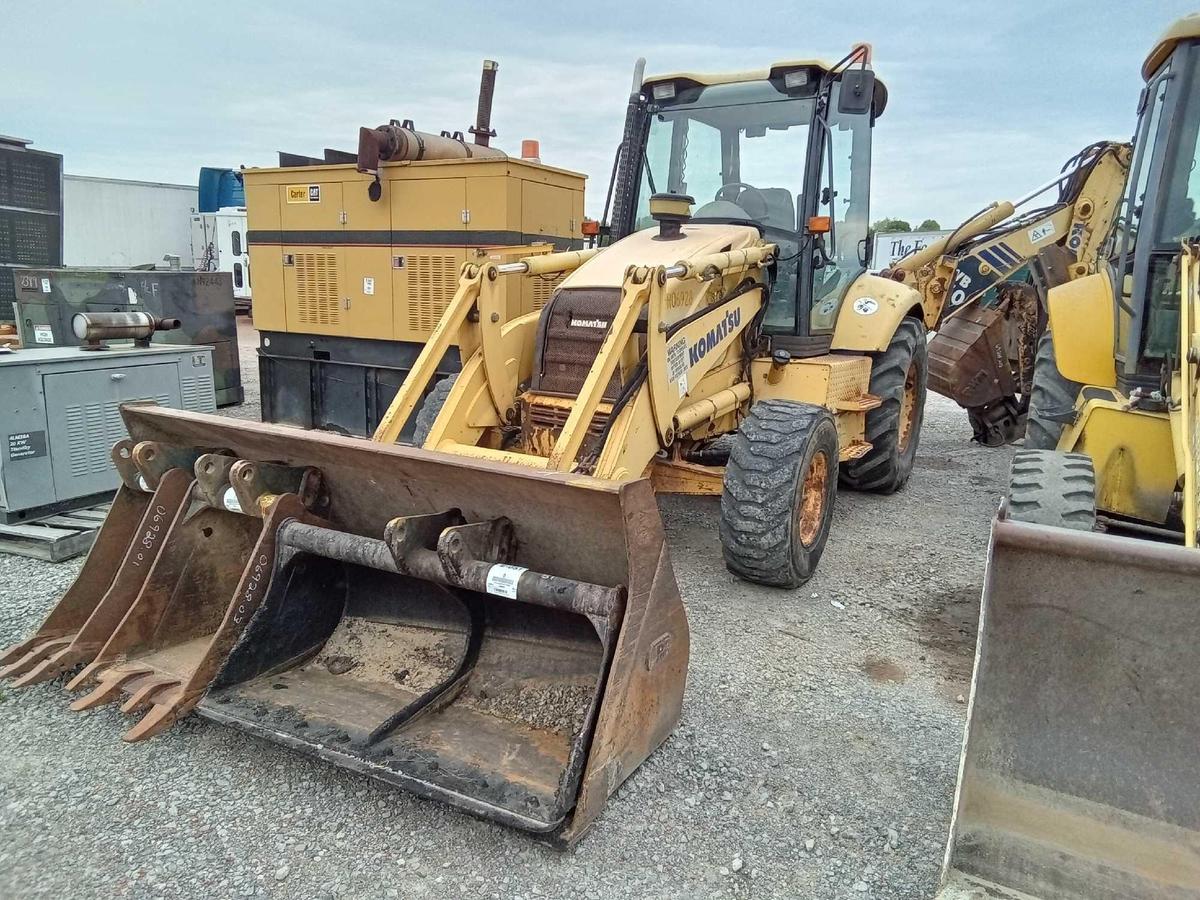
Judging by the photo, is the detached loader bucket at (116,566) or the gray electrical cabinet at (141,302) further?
the gray electrical cabinet at (141,302)

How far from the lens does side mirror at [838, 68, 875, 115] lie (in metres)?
4.36

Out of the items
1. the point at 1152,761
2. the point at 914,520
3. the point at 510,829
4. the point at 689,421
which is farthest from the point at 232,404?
the point at 1152,761

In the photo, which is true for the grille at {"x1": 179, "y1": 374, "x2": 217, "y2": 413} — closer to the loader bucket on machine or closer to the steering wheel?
the loader bucket on machine

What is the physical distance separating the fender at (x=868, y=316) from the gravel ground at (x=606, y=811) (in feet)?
7.72

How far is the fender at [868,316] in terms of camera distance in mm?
5566

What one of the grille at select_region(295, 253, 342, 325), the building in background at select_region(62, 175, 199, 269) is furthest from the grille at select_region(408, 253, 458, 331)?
the building in background at select_region(62, 175, 199, 269)

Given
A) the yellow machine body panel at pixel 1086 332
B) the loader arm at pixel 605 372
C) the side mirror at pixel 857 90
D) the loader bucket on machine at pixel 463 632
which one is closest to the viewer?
the loader bucket on machine at pixel 463 632

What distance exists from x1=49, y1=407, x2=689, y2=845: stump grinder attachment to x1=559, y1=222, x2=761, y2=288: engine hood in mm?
1890

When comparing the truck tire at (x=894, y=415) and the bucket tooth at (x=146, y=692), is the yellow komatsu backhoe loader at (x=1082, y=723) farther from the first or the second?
the truck tire at (x=894, y=415)

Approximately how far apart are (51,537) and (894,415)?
17.5 feet

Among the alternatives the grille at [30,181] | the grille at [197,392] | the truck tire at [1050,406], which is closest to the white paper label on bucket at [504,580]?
the truck tire at [1050,406]

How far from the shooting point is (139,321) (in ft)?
18.6

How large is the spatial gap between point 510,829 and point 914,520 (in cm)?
423

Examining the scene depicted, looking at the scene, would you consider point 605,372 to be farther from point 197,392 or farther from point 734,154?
point 197,392
